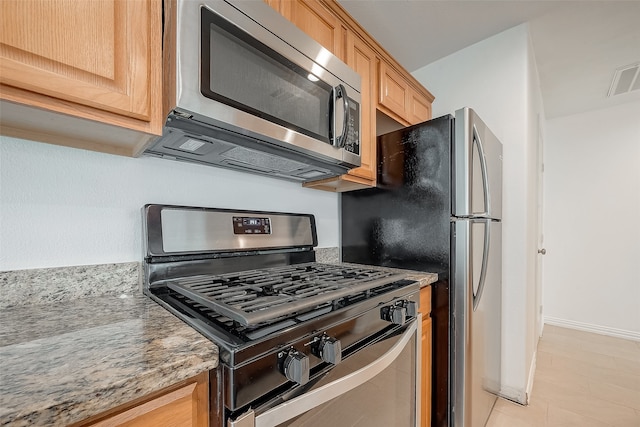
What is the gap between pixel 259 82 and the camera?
932 millimetres

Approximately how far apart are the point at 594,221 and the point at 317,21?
143 inches

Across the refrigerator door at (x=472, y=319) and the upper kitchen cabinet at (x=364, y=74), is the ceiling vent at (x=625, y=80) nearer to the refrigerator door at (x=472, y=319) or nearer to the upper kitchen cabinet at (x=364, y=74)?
the upper kitchen cabinet at (x=364, y=74)

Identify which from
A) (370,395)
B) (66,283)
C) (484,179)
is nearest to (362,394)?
(370,395)

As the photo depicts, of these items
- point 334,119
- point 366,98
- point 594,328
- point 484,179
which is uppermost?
point 366,98

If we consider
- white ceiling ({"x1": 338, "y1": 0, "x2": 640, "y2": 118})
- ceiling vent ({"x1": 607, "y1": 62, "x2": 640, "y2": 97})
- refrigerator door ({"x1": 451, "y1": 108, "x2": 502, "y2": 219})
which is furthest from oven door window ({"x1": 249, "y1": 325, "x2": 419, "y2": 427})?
ceiling vent ({"x1": 607, "y1": 62, "x2": 640, "y2": 97})

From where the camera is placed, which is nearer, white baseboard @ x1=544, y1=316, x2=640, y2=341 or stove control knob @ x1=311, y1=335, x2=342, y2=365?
stove control knob @ x1=311, y1=335, x2=342, y2=365

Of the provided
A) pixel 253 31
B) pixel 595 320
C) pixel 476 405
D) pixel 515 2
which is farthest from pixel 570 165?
pixel 253 31

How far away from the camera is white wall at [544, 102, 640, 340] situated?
287cm

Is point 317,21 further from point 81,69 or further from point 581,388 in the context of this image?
point 581,388

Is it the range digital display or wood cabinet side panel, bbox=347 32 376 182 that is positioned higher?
wood cabinet side panel, bbox=347 32 376 182

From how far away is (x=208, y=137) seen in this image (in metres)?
0.91

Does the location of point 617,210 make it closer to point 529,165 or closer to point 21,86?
point 529,165

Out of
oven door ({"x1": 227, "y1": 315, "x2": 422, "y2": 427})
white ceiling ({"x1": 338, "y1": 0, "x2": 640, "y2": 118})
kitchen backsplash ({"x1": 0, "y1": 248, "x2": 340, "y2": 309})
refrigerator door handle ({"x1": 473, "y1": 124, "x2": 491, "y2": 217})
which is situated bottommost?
oven door ({"x1": 227, "y1": 315, "x2": 422, "y2": 427})

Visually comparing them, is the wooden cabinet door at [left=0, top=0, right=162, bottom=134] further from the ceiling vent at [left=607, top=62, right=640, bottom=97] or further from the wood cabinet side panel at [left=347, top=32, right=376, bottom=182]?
the ceiling vent at [left=607, top=62, right=640, bottom=97]
